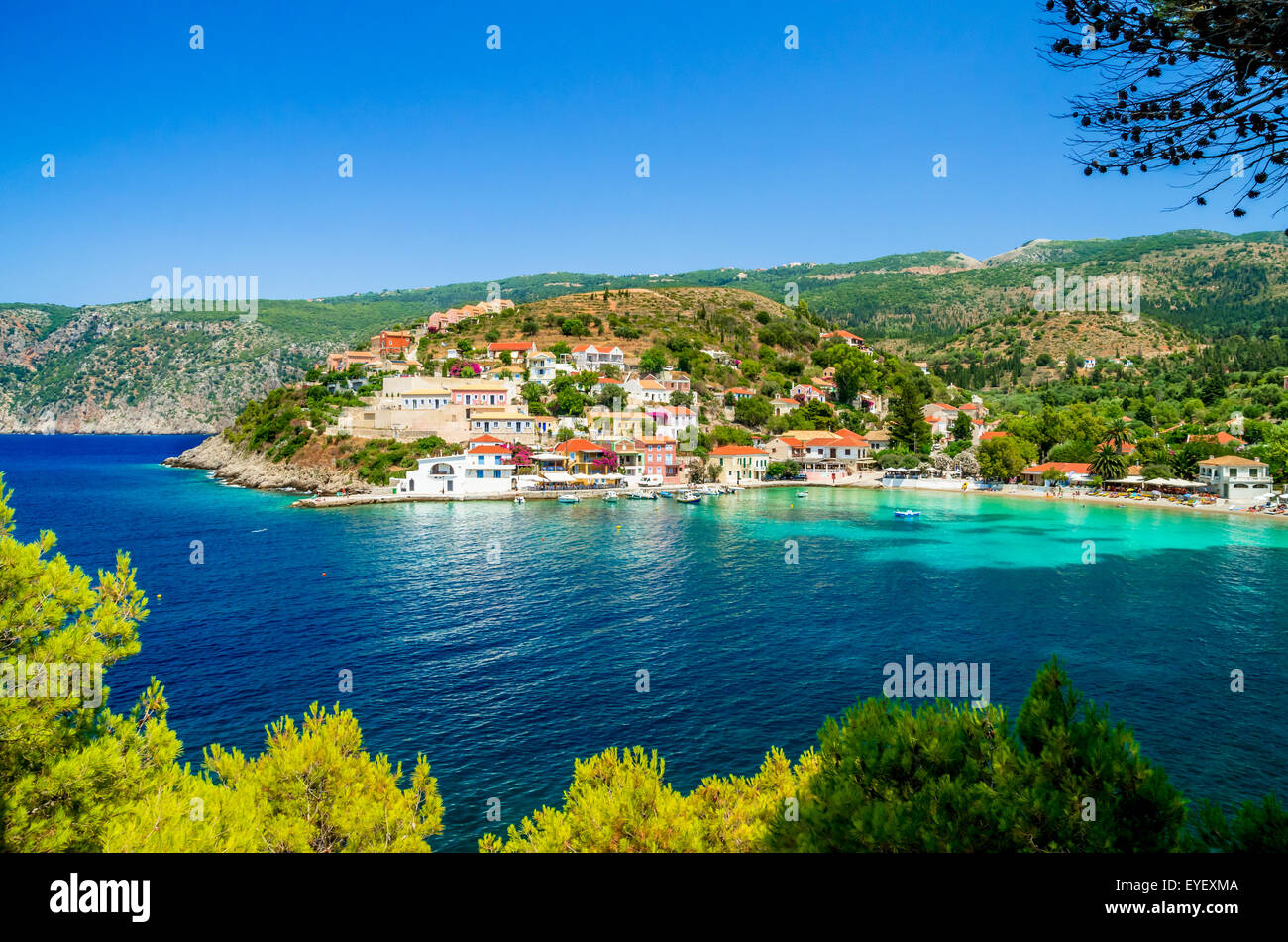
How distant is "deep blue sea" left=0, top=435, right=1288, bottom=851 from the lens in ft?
54.7

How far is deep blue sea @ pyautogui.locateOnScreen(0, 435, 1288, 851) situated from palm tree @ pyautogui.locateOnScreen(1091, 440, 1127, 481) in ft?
45.1

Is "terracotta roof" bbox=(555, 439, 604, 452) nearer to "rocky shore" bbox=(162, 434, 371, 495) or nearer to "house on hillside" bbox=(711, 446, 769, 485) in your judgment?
"house on hillside" bbox=(711, 446, 769, 485)

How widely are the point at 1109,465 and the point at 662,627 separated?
5411 centimetres

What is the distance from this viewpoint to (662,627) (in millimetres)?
25391

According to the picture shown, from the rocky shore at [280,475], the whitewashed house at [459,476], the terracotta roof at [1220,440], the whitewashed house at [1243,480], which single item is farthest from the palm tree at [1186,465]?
the rocky shore at [280,475]

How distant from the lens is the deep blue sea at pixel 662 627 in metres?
16.7

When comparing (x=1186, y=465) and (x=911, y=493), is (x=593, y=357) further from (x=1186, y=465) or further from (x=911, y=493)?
(x=1186, y=465)

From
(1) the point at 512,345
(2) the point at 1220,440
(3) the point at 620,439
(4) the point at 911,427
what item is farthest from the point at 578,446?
(2) the point at 1220,440

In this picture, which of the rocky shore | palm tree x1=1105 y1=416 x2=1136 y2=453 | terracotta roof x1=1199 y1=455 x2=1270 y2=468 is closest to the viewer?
terracotta roof x1=1199 y1=455 x2=1270 y2=468

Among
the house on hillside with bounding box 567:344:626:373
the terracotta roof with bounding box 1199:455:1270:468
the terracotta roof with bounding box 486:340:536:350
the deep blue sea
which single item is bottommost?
the deep blue sea

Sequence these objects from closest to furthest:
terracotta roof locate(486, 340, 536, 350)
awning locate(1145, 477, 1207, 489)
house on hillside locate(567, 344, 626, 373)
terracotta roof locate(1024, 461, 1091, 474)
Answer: awning locate(1145, 477, 1207, 489) < terracotta roof locate(1024, 461, 1091, 474) < house on hillside locate(567, 344, 626, 373) < terracotta roof locate(486, 340, 536, 350)

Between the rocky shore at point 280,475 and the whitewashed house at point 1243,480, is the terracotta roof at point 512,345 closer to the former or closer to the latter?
the rocky shore at point 280,475

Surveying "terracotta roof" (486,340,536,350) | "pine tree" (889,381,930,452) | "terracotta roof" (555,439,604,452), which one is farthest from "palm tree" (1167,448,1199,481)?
"terracotta roof" (486,340,536,350)
